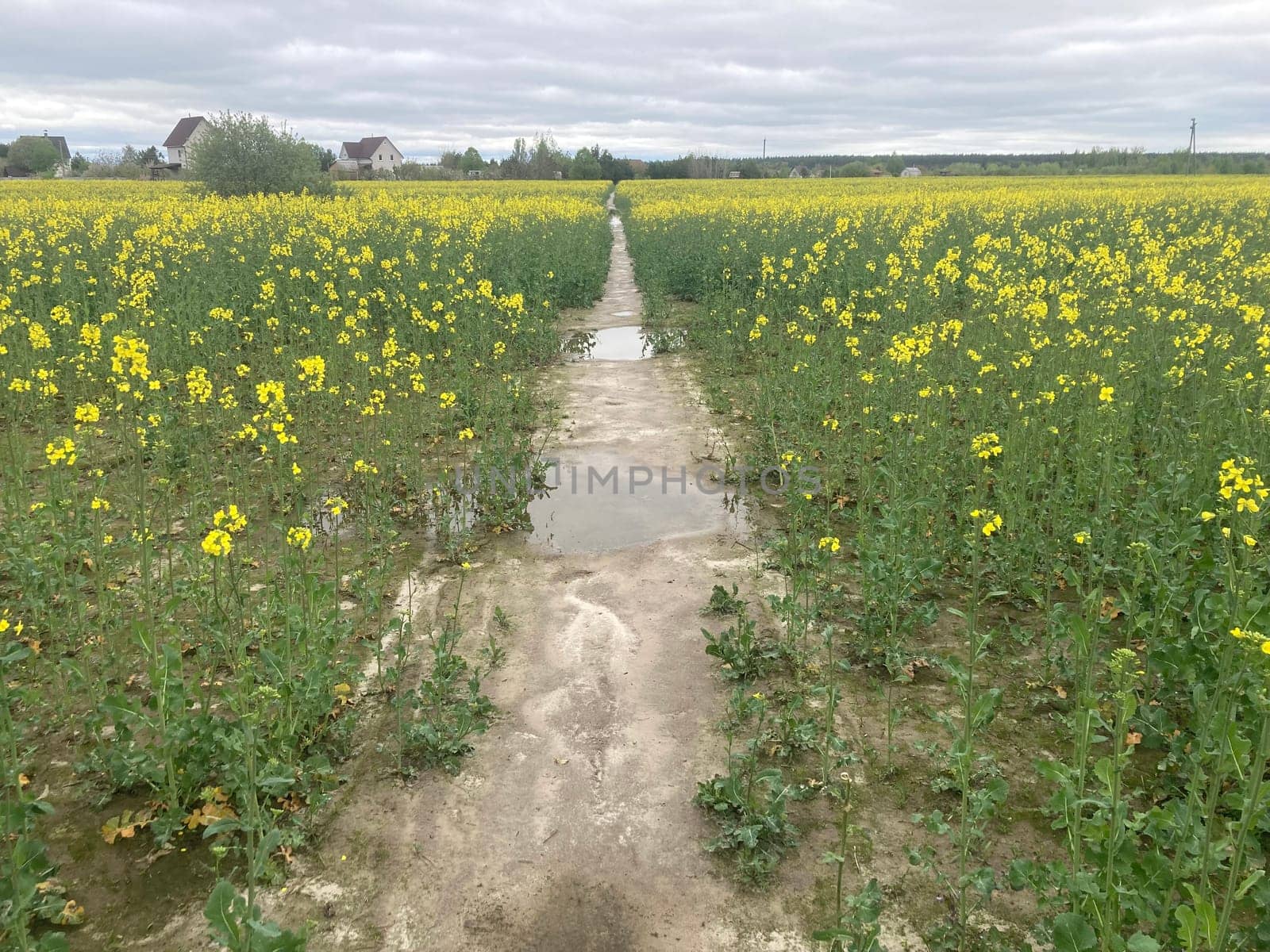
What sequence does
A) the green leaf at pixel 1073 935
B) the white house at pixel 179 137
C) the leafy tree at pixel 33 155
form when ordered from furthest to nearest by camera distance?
the white house at pixel 179 137
the leafy tree at pixel 33 155
the green leaf at pixel 1073 935

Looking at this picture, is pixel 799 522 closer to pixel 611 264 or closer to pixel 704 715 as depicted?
pixel 704 715

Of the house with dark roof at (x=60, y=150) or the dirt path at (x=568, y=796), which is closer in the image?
the dirt path at (x=568, y=796)

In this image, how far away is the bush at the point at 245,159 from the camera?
31.5m

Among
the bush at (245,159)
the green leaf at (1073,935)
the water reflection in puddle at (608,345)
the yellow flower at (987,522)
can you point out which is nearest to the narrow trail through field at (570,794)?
the green leaf at (1073,935)

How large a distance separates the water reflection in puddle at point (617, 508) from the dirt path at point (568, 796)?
0.05 metres

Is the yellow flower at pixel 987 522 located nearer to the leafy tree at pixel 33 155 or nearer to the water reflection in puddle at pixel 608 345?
the water reflection in puddle at pixel 608 345

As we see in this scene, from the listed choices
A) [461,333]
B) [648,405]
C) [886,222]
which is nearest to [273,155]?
[886,222]

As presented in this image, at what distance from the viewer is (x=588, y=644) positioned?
4.89 m

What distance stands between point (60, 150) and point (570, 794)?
390ft

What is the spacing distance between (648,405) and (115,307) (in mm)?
7132

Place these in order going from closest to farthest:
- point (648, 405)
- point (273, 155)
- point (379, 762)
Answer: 1. point (379, 762)
2. point (648, 405)
3. point (273, 155)

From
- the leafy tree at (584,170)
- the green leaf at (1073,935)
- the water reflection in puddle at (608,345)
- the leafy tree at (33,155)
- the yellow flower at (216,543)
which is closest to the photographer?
the green leaf at (1073,935)

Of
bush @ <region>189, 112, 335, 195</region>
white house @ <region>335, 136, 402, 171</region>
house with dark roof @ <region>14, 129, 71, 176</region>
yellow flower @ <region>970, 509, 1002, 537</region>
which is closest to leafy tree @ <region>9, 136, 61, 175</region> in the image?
house with dark roof @ <region>14, 129, 71, 176</region>

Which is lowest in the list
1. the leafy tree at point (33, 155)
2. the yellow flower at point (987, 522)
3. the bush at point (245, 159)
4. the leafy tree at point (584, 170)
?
the yellow flower at point (987, 522)
